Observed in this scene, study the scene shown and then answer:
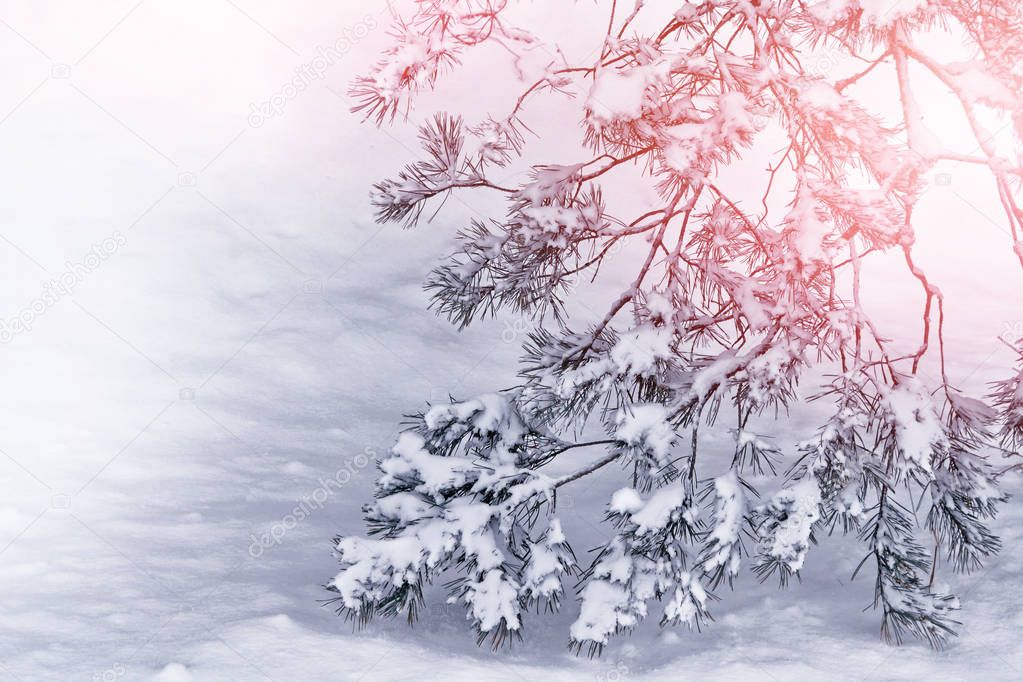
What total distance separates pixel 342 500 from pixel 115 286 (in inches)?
104

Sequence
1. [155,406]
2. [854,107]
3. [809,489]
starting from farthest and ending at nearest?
1. [155,406]
2. [854,107]
3. [809,489]

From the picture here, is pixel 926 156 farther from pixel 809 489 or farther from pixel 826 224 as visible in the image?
pixel 809 489

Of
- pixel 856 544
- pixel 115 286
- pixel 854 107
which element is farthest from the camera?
pixel 115 286

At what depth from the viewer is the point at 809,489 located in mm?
1553

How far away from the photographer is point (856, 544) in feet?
8.82

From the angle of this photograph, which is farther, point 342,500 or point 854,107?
point 342,500

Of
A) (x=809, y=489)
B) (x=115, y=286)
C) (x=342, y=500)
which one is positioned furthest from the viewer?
(x=115, y=286)

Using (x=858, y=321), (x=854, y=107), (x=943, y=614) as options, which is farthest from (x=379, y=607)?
(x=854, y=107)

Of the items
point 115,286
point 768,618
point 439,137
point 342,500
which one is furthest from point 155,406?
point 768,618

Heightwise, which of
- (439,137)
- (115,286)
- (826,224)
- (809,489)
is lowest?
(809,489)

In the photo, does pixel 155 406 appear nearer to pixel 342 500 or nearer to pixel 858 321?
pixel 342 500

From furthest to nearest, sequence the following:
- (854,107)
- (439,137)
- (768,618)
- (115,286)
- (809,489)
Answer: (115,286), (768,618), (439,137), (854,107), (809,489)

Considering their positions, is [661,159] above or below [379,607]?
above

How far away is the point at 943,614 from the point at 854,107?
1047mm
